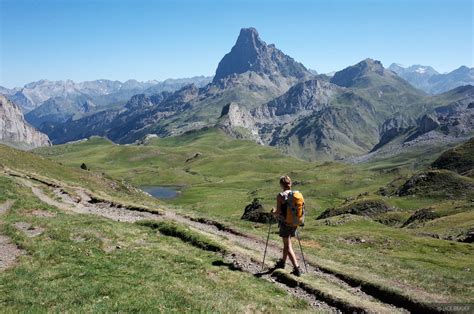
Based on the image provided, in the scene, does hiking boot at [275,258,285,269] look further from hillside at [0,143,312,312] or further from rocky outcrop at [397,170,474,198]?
rocky outcrop at [397,170,474,198]

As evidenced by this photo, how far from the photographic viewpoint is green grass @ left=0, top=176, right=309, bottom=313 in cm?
2077

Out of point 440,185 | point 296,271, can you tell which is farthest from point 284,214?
point 440,185

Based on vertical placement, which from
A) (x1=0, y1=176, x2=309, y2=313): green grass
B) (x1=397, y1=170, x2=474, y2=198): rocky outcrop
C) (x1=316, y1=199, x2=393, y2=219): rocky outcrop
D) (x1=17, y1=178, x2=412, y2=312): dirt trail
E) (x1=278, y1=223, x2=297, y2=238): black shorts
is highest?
(x1=278, y1=223, x2=297, y2=238): black shorts

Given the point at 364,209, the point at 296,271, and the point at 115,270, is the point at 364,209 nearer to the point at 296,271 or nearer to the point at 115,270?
the point at 296,271

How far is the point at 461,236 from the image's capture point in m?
72.4

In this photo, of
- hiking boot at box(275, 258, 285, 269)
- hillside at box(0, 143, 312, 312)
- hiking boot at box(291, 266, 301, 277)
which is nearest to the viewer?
hillside at box(0, 143, 312, 312)

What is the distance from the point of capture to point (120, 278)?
25016mm

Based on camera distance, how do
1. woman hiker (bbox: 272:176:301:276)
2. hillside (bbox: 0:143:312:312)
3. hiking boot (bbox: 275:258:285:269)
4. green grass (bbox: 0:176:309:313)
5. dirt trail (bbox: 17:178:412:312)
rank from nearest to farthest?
green grass (bbox: 0:176:309:313) < hillside (bbox: 0:143:312:312) < dirt trail (bbox: 17:178:412:312) < woman hiker (bbox: 272:176:301:276) < hiking boot (bbox: 275:258:285:269)

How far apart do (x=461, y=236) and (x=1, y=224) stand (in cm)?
6851

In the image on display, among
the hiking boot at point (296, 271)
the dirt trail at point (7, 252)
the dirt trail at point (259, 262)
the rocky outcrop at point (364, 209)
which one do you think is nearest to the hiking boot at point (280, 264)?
the dirt trail at point (259, 262)

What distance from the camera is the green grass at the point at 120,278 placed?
20.8 meters

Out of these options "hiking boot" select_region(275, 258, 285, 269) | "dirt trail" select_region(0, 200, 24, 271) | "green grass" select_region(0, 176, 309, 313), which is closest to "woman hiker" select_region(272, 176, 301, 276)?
"hiking boot" select_region(275, 258, 285, 269)

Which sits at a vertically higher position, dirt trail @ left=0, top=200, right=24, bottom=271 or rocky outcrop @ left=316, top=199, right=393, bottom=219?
dirt trail @ left=0, top=200, right=24, bottom=271

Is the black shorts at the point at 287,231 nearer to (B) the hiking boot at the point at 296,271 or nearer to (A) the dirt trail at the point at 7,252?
(B) the hiking boot at the point at 296,271
